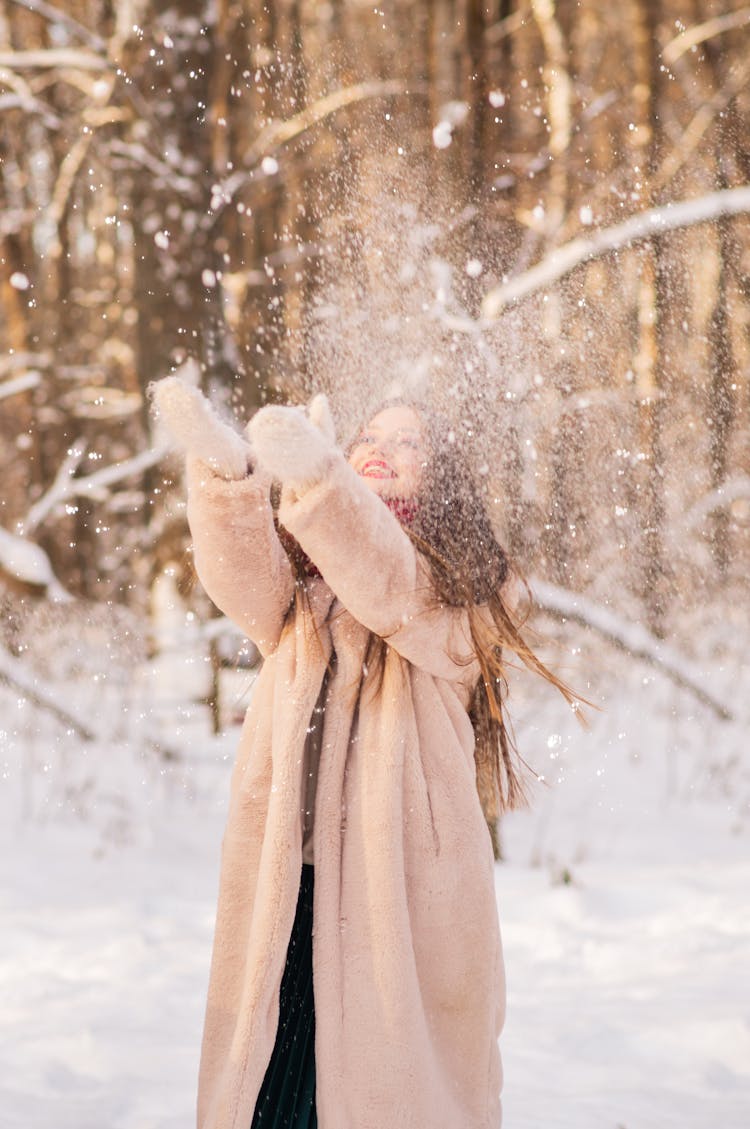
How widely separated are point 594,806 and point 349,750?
3984 mm

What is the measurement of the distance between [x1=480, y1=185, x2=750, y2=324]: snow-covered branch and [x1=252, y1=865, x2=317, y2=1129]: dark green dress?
3.09m

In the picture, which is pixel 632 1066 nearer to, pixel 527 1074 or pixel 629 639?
pixel 527 1074

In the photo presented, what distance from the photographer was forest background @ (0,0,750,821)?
17.7ft

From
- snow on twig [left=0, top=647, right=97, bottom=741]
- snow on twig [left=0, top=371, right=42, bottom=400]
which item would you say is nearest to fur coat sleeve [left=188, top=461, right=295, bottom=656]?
snow on twig [left=0, top=647, right=97, bottom=741]

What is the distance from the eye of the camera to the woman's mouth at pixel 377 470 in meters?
2.05

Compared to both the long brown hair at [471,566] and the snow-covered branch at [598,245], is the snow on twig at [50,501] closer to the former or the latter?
the snow-covered branch at [598,245]

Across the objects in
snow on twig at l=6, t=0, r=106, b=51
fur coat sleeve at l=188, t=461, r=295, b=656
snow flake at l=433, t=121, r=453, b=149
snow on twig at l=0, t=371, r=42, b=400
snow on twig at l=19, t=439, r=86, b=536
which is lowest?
fur coat sleeve at l=188, t=461, r=295, b=656

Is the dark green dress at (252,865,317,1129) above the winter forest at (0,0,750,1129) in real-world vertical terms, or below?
below

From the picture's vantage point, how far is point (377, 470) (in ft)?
6.73

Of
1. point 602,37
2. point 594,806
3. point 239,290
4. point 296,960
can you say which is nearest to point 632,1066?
point 296,960

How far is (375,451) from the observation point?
6.82ft

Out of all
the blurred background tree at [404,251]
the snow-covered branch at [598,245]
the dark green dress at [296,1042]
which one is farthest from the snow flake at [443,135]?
the dark green dress at [296,1042]

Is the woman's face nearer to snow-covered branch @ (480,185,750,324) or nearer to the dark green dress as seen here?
the dark green dress

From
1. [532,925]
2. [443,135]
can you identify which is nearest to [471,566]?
[532,925]
